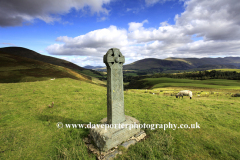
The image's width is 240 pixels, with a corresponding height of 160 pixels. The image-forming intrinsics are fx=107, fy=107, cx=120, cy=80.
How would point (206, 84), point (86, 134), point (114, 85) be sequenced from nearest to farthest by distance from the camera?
1. point (114, 85)
2. point (86, 134)
3. point (206, 84)

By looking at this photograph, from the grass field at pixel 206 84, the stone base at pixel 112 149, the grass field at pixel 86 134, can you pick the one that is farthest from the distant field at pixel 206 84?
the stone base at pixel 112 149

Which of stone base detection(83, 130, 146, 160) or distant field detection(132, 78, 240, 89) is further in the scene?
distant field detection(132, 78, 240, 89)

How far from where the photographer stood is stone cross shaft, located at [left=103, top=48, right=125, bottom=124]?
21.1 ft

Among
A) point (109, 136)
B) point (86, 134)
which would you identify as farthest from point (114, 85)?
point (86, 134)

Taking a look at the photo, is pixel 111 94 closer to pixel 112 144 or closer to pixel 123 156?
pixel 112 144

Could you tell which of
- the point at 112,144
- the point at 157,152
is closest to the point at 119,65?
A: the point at 112,144

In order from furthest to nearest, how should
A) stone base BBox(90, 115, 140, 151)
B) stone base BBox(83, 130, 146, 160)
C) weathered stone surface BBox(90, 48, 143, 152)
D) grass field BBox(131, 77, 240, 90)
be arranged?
grass field BBox(131, 77, 240, 90)
weathered stone surface BBox(90, 48, 143, 152)
stone base BBox(90, 115, 140, 151)
stone base BBox(83, 130, 146, 160)

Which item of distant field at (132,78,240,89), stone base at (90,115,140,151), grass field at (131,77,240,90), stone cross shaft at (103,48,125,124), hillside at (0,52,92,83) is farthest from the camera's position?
distant field at (132,78,240,89)

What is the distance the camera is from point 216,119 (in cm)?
934

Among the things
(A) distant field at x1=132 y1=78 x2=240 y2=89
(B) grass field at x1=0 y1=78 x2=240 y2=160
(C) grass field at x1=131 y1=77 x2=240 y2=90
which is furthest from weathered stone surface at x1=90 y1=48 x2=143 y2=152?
(A) distant field at x1=132 y1=78 x2=240 y2=89

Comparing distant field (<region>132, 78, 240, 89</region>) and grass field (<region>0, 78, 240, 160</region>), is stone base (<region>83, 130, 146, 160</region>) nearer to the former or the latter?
grass field (<region>0, 78, 240, 160</region>)

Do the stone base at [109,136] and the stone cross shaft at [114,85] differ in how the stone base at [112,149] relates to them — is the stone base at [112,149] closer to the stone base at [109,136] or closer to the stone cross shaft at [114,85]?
the stone base at [109,136]

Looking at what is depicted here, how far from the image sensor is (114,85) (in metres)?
6.62

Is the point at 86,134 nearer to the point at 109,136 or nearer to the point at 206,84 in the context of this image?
the point at 109,136
